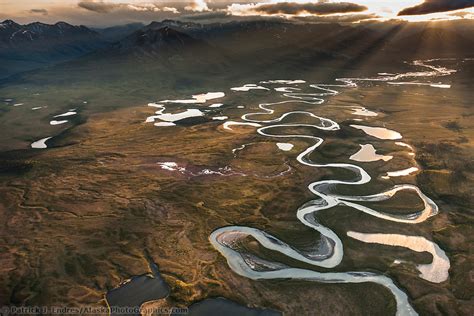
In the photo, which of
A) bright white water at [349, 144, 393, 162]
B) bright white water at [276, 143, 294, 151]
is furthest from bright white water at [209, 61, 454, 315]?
bright white water at [276, 143, 294, 151]

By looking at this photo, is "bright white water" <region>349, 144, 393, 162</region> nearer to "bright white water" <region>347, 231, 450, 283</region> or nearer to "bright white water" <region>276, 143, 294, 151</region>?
"bright white water" <region>276, 143, 294, 151</region>

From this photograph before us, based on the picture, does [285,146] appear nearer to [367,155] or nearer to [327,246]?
[367,155]

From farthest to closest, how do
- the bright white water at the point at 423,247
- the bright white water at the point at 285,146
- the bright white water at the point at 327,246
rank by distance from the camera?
the bright white water at the point at 285,146
the bright white water at the point at 423,247
the bright white water at the point at 327,246

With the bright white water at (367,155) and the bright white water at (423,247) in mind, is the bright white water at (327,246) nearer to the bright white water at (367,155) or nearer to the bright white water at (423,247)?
the bright white water at (423,247)

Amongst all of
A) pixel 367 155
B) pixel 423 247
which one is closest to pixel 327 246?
pixel 423 247

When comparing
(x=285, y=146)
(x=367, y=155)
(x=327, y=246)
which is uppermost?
(x=327, y=246)

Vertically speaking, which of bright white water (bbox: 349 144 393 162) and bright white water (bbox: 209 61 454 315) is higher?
bright white water (bbox: 209 61 454 315)

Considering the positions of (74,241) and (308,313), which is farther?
(74,241)

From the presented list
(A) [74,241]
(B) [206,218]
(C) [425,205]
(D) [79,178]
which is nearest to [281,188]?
(B) [206,218]

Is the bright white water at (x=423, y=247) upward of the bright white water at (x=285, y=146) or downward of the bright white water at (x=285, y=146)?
upward

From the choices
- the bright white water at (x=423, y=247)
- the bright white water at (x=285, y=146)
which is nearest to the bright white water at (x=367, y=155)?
the bright white water at (x=285, y=146)

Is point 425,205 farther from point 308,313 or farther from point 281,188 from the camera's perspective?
point 308,313
